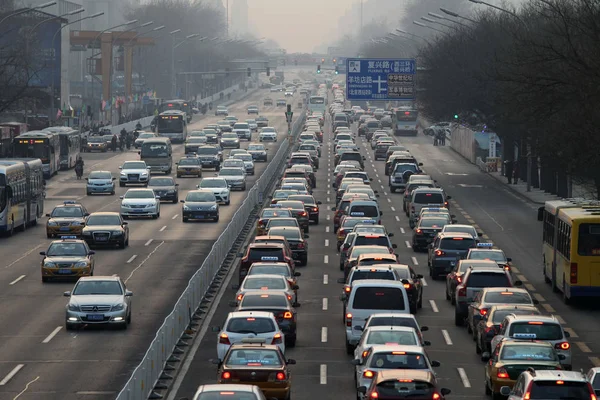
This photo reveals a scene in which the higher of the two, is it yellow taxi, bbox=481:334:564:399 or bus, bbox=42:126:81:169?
bus, bbox=42:126:81:169

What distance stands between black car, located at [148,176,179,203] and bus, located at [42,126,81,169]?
19806 millimetres

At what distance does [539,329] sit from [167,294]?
50.9 ft

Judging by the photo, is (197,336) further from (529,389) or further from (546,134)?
(546,134)

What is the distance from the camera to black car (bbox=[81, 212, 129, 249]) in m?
51.1

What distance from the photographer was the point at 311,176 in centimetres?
8025

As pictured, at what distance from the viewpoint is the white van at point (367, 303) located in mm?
30484

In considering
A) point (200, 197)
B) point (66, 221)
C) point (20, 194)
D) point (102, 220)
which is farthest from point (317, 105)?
point (102, 220)

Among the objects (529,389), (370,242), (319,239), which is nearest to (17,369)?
(529,389)

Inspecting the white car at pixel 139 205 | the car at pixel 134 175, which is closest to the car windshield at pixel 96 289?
the white car at pixel 139 205

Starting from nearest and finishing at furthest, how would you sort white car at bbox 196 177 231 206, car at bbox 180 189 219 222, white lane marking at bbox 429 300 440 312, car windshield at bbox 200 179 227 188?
1. white lane marking at bbox 429 300 440 312
2. car at bbox 180 189 219 222
3. white car at bbox 196 177 231 206
4. car windshield at bbox 200 179 227 188

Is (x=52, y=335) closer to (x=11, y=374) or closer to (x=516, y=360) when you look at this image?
(x=11, y=374)

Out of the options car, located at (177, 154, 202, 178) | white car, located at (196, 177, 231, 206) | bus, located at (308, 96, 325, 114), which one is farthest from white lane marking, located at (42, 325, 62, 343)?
bus, located at (308, 96, 325, 114)

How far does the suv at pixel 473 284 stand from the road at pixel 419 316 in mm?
465

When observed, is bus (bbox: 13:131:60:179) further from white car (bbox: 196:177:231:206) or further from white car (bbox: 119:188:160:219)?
white car (bbox: 119:188:160:219)
